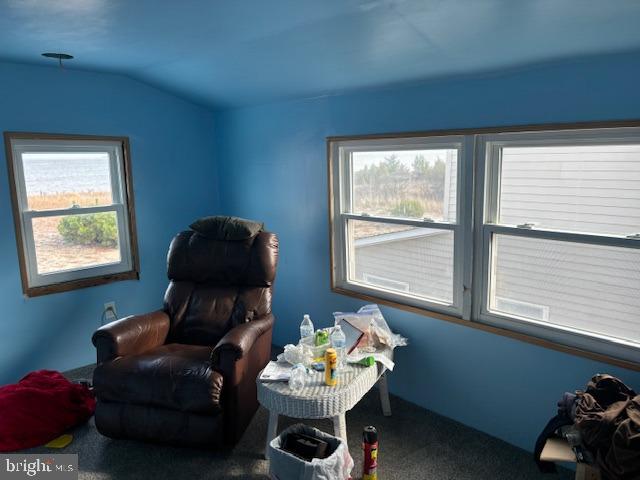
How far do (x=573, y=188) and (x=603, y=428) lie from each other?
1.08 m

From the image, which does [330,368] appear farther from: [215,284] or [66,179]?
[66,179]

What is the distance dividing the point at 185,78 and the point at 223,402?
2289 millimetres

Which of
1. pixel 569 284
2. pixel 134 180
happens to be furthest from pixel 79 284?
pixel 569 284

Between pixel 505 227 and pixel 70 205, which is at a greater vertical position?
pixel 70 205

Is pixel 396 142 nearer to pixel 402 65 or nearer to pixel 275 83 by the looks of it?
pixel 402 65

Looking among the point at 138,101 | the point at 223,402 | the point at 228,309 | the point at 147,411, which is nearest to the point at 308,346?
the point at 223,402

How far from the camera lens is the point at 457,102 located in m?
2.58

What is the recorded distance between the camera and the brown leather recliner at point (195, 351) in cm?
252

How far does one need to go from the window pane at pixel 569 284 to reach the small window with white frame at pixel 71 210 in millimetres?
2842

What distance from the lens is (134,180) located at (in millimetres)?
3857

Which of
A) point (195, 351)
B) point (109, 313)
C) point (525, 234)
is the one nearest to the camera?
point (525, 234)

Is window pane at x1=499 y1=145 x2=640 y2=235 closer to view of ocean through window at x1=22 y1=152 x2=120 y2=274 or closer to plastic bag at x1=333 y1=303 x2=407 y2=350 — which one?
plastic bag at x1=333 y1=303 x2=407 y2=350

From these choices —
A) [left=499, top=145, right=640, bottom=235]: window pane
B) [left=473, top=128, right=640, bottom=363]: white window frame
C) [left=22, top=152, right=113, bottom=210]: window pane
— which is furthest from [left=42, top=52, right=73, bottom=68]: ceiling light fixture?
[left=499, top=145, right=640, bottom=235]: window pane

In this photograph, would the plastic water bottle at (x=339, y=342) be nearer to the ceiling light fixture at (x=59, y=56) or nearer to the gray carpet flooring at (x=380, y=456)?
the gray carpet flooring at (x=380, y=456)
